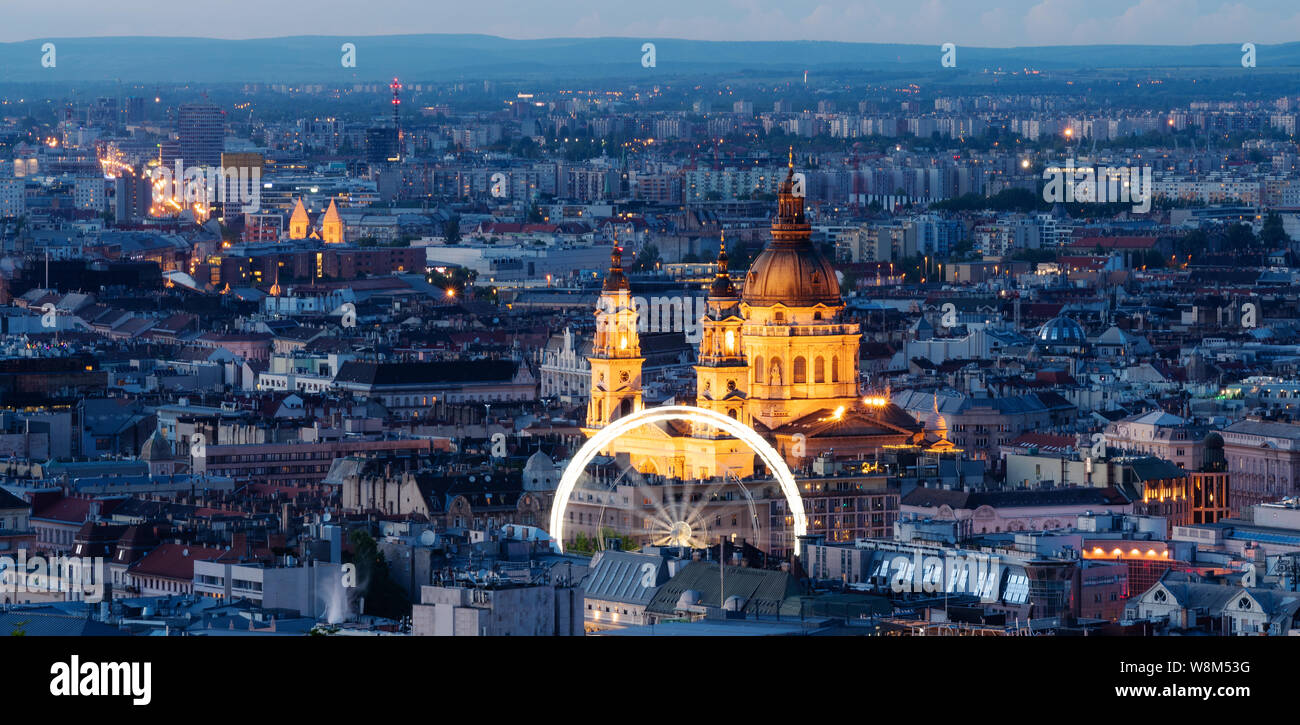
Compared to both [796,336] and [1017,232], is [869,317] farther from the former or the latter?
[1017,232]

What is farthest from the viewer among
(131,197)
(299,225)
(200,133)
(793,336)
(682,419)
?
(200,133)

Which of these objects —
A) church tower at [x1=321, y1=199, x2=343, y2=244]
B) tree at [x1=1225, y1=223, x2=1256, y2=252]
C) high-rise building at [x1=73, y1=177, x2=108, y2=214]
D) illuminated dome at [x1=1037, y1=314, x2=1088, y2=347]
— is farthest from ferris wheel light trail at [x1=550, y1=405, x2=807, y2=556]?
high-rise building at [x1=73, y1=177, x2=108, y2=214]

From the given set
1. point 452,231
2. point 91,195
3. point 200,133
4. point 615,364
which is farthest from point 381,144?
point 615,364

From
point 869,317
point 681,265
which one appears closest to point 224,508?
point 869,317

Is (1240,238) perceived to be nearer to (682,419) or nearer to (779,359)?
(779,359)

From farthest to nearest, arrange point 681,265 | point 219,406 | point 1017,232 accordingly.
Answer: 1. point 1017,232
2. point 681,265
3. point 219,406
